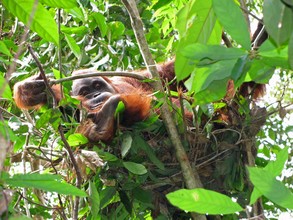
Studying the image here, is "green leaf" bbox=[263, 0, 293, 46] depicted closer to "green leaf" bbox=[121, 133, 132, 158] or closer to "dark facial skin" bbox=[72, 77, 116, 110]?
"green leaf" bbox=[121, 133, 132, 158]

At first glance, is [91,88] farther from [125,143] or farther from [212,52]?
[212,52]

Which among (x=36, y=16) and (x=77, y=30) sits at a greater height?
(x=36, y=16)

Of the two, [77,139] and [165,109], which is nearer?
[165,109]

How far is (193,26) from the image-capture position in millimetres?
1115

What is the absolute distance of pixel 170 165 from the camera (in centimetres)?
242

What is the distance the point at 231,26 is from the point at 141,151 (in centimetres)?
145

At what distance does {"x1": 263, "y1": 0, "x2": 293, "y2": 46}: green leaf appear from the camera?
0.68 metres

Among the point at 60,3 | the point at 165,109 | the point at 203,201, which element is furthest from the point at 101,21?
the point at 203,201

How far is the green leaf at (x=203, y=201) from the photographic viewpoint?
0.96 m

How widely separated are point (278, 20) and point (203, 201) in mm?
381

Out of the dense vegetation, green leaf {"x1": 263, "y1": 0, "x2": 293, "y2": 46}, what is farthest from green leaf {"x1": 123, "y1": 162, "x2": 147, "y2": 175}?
green leaf {"x1": 263, "y1": 0, "x2": 293, "y2": 46}

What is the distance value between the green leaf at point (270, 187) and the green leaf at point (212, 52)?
0.20 meters

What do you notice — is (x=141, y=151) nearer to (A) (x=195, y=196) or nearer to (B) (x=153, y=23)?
(B) (x=153, y=23)

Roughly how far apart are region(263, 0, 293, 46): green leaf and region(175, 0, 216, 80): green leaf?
39 cm
